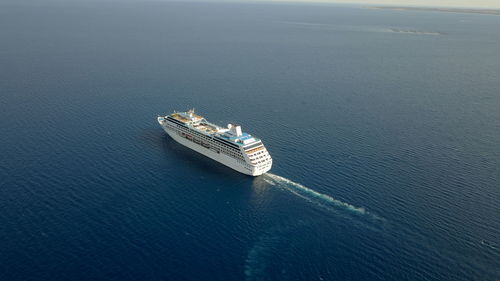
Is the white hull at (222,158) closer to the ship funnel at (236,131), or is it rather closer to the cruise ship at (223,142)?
the cruise ship at (223,142)

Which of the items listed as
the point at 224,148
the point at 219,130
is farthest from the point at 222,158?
the point at 219,130

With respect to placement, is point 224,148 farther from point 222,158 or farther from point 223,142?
point 222,158

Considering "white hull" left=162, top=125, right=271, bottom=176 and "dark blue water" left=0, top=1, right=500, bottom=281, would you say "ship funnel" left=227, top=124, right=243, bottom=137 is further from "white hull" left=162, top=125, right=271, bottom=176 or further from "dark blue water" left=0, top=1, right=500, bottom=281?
"dark blue water" left=0, top=1, right=500, bottom=281

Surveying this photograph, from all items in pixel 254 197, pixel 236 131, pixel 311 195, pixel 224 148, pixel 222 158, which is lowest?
pixel 254 197

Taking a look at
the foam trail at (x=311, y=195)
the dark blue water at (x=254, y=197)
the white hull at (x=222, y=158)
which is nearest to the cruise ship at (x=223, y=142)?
the white hull at (x=222, y=158)

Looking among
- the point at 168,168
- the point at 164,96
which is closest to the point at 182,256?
the point at 168,168

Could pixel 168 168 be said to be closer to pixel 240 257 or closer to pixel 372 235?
pixel 240 257

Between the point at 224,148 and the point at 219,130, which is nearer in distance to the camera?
the point at 224,148

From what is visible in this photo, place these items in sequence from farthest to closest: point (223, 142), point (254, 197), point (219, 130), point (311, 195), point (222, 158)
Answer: point (219, 130) < point (222, 158) < point (223, 142) < point (254, 197) < point (311, 195)
